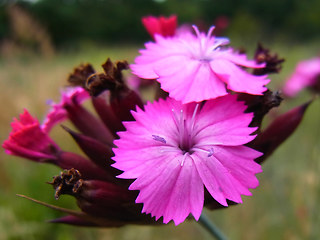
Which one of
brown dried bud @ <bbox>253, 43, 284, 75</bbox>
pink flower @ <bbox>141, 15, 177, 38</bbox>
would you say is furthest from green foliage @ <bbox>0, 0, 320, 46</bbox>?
brown dried bud @ <bbox>253, 43, 284, 75</bbox>

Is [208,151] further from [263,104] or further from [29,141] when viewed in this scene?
[29,141]

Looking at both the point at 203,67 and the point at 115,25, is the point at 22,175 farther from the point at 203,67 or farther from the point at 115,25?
the point at 115,25

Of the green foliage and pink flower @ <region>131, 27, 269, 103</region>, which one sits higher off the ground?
the green foliage

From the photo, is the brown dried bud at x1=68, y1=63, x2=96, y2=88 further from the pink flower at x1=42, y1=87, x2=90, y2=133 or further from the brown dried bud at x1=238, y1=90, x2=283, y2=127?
the brown dried bud at x1=238, y1=90, x2=283, y2=127

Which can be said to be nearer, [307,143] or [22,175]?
[22,175]

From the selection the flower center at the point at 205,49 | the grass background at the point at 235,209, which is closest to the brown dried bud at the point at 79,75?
the flower center at the point at 205,49

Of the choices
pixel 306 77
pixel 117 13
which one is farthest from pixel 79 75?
pixel 117 13

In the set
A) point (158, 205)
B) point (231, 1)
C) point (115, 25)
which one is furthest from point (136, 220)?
point (115, 25)
